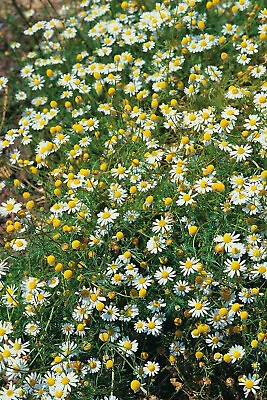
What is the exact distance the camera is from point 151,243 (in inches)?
142

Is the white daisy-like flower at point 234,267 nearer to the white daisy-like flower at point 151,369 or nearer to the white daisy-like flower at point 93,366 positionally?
the white daisy-like flower at point 151,369

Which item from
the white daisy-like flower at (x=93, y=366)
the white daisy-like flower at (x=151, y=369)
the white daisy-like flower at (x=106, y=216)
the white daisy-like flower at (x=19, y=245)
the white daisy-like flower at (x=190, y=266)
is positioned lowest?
the white daisy-like flower at (x=151, y=369)

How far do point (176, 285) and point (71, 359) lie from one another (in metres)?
0.79

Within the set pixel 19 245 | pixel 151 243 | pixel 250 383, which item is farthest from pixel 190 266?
pixel 19 245

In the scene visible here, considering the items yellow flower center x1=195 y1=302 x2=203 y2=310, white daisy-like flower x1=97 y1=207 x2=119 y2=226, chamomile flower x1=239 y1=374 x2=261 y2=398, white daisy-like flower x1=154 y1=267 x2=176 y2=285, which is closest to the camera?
chamomile flower x1=239 y1=374 x2=261 y2=398

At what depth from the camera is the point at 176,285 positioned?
3.58 metres

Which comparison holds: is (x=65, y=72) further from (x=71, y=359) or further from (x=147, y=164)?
(x=71, y=359)

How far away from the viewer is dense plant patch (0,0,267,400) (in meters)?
3.46

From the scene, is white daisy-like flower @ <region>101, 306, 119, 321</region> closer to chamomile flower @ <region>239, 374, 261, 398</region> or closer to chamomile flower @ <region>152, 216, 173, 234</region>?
chamomile flower @ <region>152, 216, 173, 234</region>

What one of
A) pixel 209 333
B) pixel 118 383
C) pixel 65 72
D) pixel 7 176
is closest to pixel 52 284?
pixel 118 383

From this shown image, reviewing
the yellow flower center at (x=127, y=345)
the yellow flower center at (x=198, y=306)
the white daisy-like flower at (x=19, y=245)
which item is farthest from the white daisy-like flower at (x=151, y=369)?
the white daisy-like flower at (x=19, y=245)

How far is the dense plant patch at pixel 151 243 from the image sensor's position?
11.3 feet

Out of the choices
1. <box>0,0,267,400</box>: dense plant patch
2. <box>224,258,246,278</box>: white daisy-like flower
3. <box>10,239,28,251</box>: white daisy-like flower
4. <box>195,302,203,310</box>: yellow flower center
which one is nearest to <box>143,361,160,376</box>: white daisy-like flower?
<box>0,0,267,400</box>: dense plant patch

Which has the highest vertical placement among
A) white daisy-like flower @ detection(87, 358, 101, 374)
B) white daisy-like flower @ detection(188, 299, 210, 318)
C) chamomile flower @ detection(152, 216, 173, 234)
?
chamomile flower @ detection(152, 216, 173, 234)
